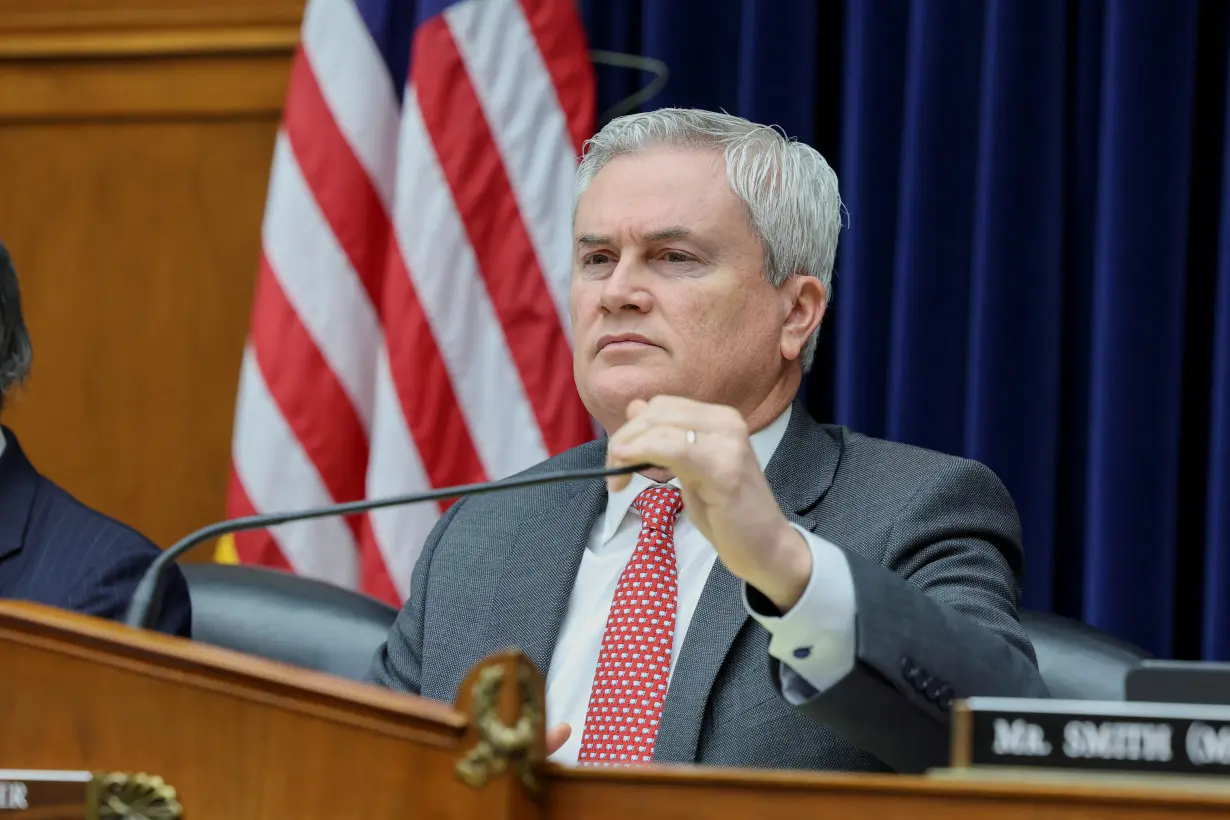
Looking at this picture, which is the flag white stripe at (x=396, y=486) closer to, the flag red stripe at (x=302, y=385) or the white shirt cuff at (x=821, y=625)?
the flag red stripe at (x=302, y=385)

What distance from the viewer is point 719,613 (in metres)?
1.81

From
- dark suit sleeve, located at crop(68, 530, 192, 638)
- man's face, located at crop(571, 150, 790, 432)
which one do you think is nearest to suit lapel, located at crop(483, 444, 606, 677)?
man's face, located at crop(571, 150, 790, 432)

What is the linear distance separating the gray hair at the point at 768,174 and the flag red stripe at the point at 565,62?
819 mm

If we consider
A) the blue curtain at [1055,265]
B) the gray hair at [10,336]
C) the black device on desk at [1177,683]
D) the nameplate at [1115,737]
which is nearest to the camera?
the nameplate at [1115,737]

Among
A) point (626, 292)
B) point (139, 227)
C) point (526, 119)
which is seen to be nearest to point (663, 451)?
point (626, 292)

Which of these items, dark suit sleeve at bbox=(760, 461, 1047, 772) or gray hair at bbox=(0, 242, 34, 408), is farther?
gray hair at bbox=(0, 242, 34, 408)

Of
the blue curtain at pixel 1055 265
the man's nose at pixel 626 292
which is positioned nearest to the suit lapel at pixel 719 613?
the man's nose at pixel 626 292

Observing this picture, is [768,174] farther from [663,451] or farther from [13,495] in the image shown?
[13,495]

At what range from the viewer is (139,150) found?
11.0 ft

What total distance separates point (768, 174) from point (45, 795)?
1.26 meters

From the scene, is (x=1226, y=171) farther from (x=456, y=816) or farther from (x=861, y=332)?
(x=456, y=816)

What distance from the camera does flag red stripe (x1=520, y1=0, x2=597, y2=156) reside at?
2.95 metres

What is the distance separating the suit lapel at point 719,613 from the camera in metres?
1.73

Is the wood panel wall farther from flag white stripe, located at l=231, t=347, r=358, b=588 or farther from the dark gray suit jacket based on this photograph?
the dark gray suit jacket
